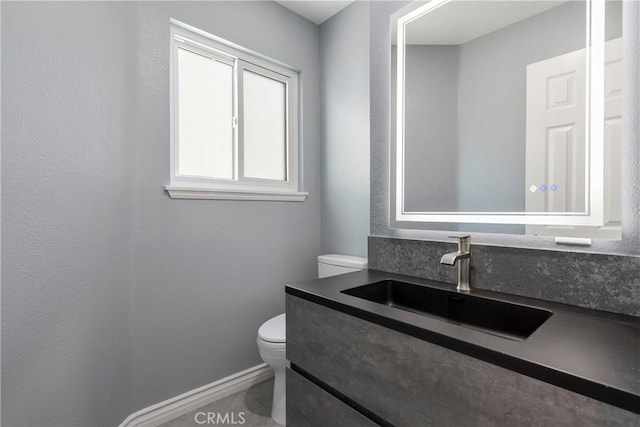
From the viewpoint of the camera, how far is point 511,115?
1.12m

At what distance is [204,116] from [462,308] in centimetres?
171

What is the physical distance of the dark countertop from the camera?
1.74ft

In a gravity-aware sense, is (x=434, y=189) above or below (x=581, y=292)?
above

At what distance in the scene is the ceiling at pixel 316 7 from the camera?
208cm

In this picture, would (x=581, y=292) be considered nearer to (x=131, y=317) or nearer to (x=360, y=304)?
(x=360, y=304)

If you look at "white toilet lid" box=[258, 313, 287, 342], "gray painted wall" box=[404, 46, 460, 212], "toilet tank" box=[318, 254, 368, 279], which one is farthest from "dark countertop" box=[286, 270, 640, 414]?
"toilet tank" box=[318, 254, 368, 279]

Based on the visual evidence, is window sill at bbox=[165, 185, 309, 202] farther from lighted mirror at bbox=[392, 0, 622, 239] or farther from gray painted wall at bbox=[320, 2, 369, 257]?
lighted mirror at bbox=[392, 0, 622, 239]

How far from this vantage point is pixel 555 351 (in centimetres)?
63

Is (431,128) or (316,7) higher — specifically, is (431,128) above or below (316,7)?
below

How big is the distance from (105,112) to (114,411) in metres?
1.33

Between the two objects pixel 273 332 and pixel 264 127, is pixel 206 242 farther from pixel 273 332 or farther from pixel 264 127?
pixel 264 127

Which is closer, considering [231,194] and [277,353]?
[277,353]

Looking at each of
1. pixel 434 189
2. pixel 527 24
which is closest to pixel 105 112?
pixel 434 189

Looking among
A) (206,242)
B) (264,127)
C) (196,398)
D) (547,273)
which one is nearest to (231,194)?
(206,242)
